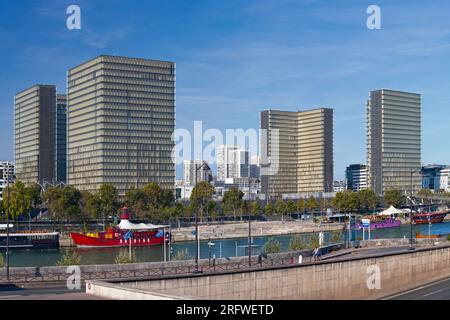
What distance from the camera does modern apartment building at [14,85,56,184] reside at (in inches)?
7598

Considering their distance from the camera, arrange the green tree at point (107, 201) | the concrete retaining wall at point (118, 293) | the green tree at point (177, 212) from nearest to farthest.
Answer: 1. the concrete retaining wall at point (118, 293)
2. the green tree at point (107, 201)
3. the green tree at point (177, 212)

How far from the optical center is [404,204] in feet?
607

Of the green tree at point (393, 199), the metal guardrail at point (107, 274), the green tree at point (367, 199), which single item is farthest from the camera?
the green tree at point (393, 199)

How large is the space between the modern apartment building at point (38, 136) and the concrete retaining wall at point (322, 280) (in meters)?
160

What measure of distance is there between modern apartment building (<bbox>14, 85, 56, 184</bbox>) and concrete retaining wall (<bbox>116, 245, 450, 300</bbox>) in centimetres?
16026

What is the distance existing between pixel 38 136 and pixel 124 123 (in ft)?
165

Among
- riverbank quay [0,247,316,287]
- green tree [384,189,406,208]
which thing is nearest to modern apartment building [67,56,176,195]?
green tree [384,189,406,208]

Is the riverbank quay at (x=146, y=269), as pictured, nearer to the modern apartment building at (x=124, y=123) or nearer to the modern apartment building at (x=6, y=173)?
the modern apartment building at (x=6, y=173)

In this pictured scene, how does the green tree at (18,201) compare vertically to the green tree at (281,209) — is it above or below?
above

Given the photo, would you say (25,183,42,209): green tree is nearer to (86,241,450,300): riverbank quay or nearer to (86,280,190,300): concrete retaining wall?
(86,241,450,300): riverbank quay

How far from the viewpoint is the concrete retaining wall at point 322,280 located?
28094 mm

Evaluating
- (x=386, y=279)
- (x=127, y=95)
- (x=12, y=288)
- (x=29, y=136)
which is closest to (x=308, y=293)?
(x=386, y=279)

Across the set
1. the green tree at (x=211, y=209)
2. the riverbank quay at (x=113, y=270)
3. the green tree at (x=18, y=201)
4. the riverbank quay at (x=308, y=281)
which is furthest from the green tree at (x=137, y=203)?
the riverbank quay at (x=308, y=281)
